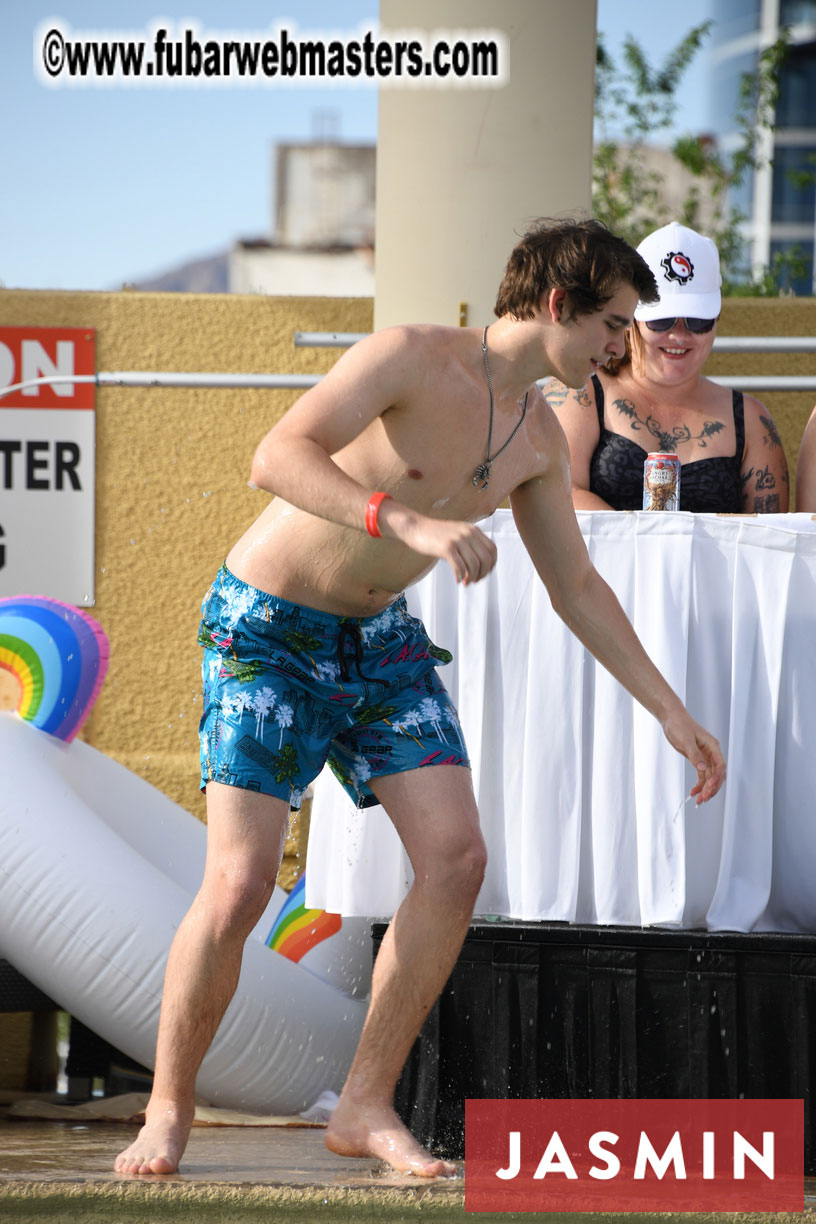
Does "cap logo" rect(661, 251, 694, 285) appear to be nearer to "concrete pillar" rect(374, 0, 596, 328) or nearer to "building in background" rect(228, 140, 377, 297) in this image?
"concrete pillar" rect(374, 0, 596, 328)

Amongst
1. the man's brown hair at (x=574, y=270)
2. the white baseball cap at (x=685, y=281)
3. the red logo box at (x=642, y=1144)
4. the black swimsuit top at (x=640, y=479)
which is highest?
the white baseball cap at (x=685, y=281)

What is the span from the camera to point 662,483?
3.47 metres

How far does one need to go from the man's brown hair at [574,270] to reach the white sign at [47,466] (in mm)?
2498

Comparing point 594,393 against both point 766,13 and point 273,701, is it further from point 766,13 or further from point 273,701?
point 766,13

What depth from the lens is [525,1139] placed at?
308cm

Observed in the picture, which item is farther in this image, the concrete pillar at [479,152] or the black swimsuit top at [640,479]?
the concrete pillar at [479,152]

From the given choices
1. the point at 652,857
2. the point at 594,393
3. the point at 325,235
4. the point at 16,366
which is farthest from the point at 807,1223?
the point at 325,235

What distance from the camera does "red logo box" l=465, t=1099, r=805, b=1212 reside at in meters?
2.83

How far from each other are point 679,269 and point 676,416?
41 centimetres

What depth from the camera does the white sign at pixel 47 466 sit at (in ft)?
16.3

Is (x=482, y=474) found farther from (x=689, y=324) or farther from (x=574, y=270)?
(x=689, y=324)

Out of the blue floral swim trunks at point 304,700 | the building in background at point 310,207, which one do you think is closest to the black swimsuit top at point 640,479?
the blue floral swim trunks at point 304,700

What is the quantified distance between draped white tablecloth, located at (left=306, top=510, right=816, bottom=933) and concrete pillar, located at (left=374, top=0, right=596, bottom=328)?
1.63 m

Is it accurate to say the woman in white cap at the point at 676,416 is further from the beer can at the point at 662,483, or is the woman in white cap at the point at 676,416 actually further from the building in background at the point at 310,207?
the building in background at the point at 310,207
